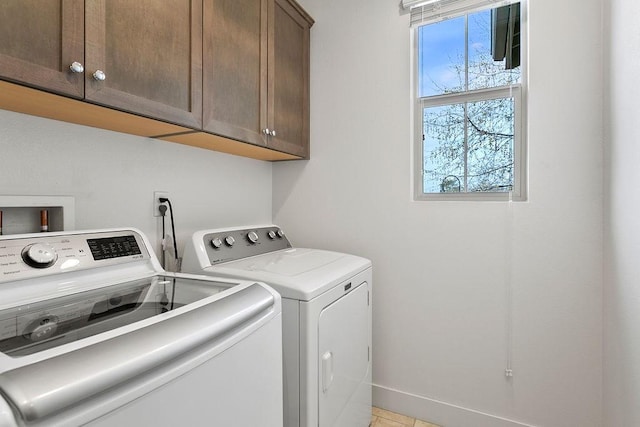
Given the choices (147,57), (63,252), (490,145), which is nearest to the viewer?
(63,252)

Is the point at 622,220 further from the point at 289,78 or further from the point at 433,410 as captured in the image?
the point at 289,78

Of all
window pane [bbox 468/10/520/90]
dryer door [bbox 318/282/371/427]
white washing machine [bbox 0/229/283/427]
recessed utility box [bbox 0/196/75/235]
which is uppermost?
window pane [bbox 468/10/520/90]

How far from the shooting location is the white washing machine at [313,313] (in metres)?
1.19

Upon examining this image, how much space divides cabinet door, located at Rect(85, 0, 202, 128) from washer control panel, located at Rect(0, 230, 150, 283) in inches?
17.9

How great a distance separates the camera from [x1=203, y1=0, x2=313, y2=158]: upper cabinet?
1.38m

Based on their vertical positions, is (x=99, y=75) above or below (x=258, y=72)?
below

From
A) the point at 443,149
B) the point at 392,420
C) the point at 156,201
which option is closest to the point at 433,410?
the point at 392,420

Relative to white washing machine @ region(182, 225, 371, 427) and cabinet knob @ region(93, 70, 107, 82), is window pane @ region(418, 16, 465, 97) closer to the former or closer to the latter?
white washing machine @ region(182, 225, 371, 427)

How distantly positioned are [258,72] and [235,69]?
0.59ft

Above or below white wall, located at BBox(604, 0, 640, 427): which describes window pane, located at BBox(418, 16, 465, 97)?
above

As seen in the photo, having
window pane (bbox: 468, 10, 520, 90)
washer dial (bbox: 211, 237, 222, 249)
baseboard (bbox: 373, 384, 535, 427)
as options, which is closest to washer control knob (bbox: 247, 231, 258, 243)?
washer dial (bbox: 211, 237, 222, 249)

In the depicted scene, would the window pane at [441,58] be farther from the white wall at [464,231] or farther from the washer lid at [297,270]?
the washer lid at [297,270]

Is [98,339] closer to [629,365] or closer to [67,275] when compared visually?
[67,275]

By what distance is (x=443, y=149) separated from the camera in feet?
6.20
